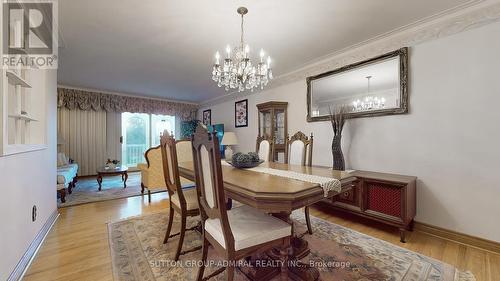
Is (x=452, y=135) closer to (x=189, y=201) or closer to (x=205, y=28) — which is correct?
(x=189, y=201)

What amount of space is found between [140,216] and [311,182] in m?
2.39

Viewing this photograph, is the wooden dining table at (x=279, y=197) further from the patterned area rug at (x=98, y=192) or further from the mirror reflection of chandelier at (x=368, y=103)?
the patterned area rug at (x=98, y=192)

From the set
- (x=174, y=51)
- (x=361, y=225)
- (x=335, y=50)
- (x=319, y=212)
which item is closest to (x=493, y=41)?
(x=335, y=50)

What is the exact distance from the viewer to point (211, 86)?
→ 4.89 m

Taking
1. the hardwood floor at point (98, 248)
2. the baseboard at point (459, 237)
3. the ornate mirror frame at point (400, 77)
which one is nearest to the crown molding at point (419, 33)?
the ornate mirror frame at point (400, 77)

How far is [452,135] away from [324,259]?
178cm

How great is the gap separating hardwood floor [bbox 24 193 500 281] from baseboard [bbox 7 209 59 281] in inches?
1.5

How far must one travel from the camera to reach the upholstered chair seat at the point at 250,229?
1212 mm

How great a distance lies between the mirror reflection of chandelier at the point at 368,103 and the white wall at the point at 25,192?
3.42 m

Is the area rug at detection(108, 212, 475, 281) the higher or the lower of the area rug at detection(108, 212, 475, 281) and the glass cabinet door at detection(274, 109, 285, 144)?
the lower

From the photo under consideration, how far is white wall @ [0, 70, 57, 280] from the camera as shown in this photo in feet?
4.42

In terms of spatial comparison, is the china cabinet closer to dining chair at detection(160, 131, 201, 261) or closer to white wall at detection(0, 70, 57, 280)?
dining chair at detection(160, 131, 201, 261)

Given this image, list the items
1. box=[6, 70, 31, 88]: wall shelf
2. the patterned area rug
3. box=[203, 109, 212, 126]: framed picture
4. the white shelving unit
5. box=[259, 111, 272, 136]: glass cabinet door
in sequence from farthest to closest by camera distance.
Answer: box=[203, 109, 212, 126]: framed picture, box=[259, 111, 272, 136]: glass cabinet door, the patterned area rug, box=[6, 70, 31, 88]: wall shelf, the white shelving unit

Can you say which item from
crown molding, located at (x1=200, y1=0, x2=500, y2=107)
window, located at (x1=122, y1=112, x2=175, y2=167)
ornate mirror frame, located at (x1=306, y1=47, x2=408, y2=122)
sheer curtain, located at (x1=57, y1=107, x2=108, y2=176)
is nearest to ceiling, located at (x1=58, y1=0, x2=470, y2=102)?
crown molding, located at (x1=200, y1=0, x2=500, y2=107)
